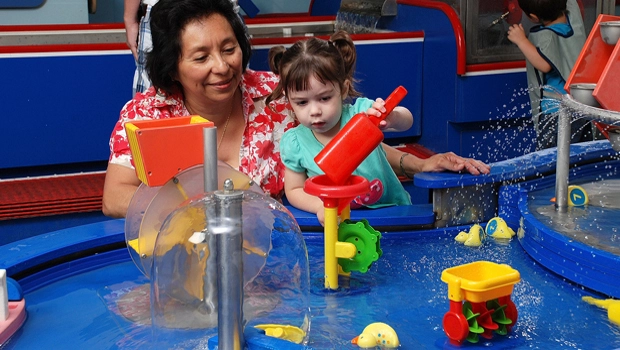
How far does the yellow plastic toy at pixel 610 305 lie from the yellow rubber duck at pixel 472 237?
362 millimetres

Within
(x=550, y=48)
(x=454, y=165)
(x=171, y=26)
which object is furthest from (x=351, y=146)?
(x=550, y=48)

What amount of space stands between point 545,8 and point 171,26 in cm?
202

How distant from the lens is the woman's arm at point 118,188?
2.11 m

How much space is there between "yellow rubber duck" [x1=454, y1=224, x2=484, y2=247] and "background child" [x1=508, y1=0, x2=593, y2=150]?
162cm

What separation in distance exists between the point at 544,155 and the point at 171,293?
4.50ft

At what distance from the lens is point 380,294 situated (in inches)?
66.3

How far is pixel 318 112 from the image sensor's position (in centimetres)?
201

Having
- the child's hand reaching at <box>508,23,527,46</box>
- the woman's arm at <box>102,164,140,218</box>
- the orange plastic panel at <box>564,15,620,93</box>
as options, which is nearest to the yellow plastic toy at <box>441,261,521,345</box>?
the orange plastic panel at <box>564,15,620,93</box>

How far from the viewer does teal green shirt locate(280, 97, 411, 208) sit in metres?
2.10

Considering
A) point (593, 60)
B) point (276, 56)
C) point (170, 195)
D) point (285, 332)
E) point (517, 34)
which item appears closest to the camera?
point (285, 332)

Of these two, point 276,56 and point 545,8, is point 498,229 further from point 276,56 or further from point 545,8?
point 545,8

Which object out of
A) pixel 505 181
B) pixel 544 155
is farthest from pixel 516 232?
pixel 544 155

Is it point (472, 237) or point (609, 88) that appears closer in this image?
point (609, 88)

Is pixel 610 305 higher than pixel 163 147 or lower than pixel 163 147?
lower
